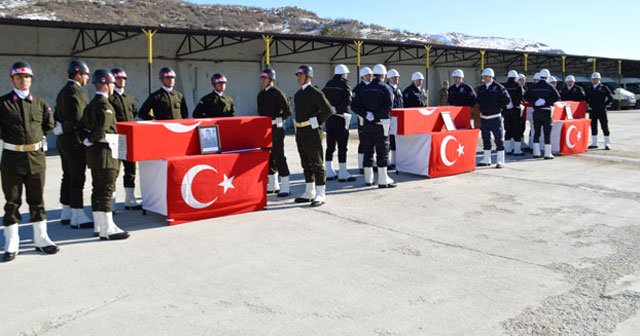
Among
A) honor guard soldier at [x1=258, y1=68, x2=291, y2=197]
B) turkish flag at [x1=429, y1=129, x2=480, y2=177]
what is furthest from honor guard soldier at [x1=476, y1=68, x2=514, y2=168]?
honor guard soldier at [x1=258, y1=68, x2=291, y2=197]

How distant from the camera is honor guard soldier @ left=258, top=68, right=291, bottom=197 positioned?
8.65 m

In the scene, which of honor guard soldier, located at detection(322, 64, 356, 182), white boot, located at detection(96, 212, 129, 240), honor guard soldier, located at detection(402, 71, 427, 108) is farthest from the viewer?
honor guard soldier, located at detection(402, 71, 427, 108)

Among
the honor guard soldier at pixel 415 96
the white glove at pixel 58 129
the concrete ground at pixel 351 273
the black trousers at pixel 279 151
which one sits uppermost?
the honor guard soldier at pixel 415 96

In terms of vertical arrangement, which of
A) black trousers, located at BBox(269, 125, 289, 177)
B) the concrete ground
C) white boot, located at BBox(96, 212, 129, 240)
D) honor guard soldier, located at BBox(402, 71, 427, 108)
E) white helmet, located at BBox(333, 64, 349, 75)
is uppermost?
white helmet, located at BBox(333, 64, 349, 75)

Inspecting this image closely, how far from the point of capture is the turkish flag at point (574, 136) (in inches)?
545

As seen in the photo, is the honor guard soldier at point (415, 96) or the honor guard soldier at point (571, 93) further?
the honor guard soldier at point (571, 93)

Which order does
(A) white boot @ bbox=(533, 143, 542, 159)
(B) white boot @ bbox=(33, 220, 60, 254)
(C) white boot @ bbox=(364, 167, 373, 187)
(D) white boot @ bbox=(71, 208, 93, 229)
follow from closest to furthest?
(B) white boot @ bbox=(33, 220, 60, 254), (D) white boot @ bbox=(71, 208, 93, 229), (C) white boot @ bbox=(364, 167, 373, 187), (A) white boot @ bbox=(533, 143, 542, 159)

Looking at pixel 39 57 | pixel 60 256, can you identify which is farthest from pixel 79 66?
pixel 39 57

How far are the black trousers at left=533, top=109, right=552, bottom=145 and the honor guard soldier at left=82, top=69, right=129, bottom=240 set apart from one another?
33.2 ft

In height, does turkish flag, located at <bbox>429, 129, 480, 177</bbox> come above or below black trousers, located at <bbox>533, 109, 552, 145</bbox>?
below

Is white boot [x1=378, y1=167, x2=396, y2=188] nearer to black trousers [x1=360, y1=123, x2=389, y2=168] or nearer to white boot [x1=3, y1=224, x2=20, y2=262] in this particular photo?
black trousers [x1=360, y1=123, x2=389, y2=168]

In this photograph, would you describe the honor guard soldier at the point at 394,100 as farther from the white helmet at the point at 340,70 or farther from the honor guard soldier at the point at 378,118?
the honor guard soldier at the point at 378,118

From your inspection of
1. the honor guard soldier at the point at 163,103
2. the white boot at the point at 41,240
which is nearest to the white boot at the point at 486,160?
the honor guard soldier at the point at 163,103

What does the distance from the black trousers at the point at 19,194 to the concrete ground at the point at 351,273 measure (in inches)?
17.8
